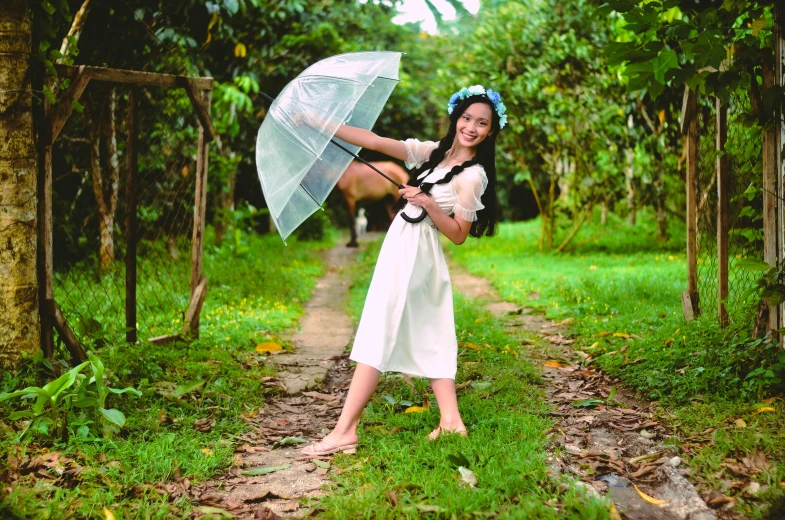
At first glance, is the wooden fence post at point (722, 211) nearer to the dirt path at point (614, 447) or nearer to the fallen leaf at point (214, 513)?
the dirt path at point (614, 447)

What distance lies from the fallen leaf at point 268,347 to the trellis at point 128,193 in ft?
1.70

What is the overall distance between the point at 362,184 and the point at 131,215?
10165mm

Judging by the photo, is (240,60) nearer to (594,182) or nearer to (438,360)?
(594,182)

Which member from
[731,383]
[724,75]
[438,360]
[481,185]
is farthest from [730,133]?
[438,360]

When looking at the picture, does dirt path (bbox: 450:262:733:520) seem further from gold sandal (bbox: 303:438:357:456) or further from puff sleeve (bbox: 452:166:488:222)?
puff sleeve (bbox: 452:166:488:222)

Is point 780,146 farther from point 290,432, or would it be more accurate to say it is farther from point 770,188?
point 290,432

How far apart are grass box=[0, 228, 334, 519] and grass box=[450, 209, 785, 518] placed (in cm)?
244

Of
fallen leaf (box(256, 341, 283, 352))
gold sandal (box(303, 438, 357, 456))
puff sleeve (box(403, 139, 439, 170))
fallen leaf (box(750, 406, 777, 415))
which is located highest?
puff sleeve (box(403, 139, 439, 170))

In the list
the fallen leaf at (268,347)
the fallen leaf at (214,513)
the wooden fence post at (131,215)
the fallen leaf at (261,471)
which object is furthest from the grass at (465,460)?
the wooden fence post at (131,215)

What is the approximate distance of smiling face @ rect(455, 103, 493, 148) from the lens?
3.91 metres

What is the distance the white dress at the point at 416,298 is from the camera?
12.5ft

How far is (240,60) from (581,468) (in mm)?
7592

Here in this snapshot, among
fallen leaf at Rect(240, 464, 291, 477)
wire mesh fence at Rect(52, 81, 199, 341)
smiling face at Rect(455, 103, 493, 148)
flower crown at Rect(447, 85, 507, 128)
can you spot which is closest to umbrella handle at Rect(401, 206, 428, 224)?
smiling face at Rect(455, 103, 493, 148)

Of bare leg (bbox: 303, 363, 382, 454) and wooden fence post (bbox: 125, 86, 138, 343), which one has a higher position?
wooden fence post (bbox: 125, 86, 138, 343)
